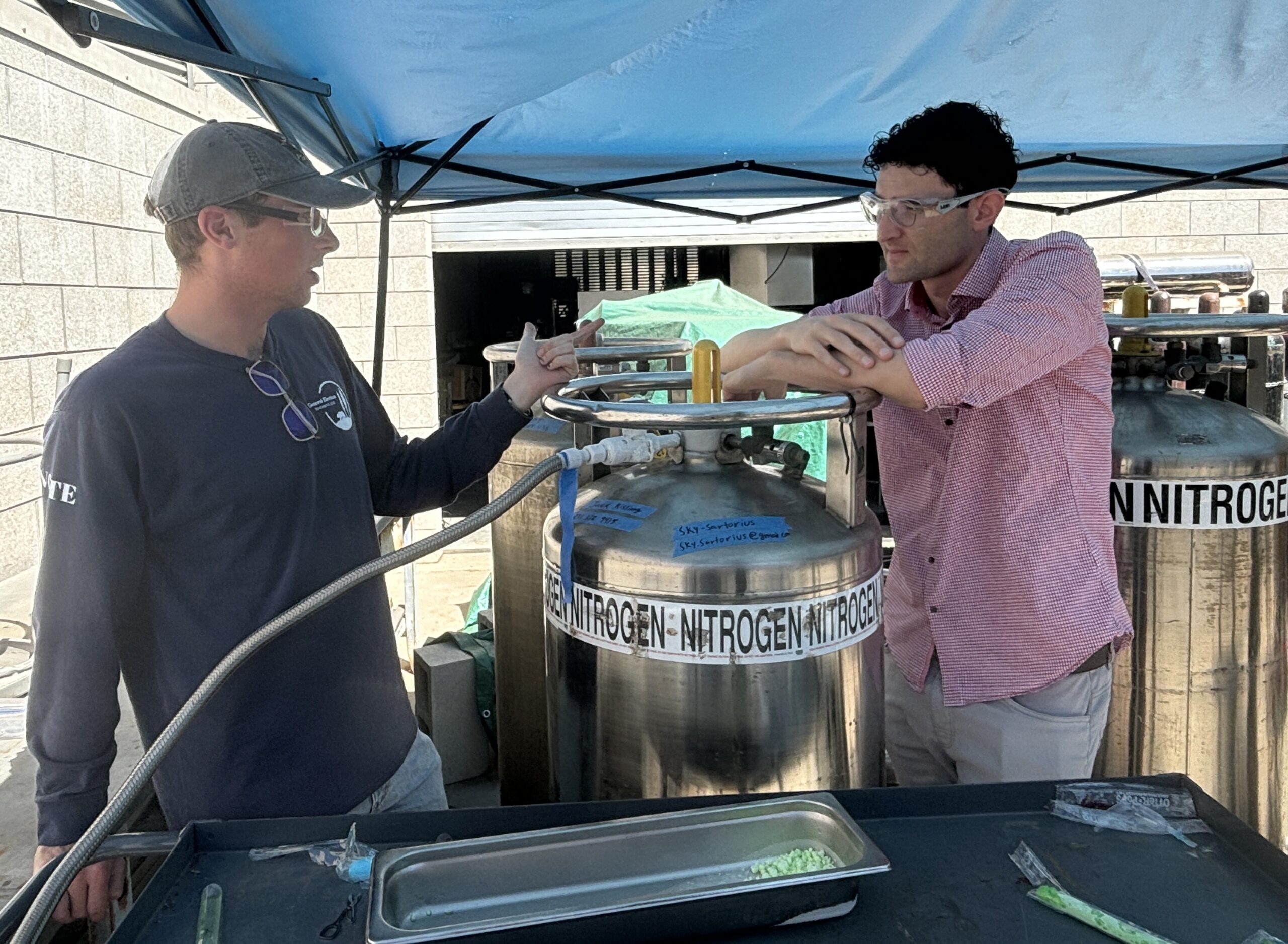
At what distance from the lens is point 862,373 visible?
5.62ft

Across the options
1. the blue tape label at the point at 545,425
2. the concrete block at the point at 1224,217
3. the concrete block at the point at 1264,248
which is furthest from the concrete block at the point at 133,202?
the concrete block at the point at 1264,248

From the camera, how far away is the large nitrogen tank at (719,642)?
157cm

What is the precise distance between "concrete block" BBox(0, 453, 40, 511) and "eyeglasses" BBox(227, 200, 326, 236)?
4387 mm

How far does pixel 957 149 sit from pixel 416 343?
23.9 ft

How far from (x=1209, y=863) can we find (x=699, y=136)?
2864 millimetres

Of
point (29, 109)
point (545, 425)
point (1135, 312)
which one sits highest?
point (29, 109)

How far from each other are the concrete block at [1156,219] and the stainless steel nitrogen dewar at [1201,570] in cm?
641

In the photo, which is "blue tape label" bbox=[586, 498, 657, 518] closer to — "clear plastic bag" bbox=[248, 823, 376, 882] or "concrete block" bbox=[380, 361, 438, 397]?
"clear plastic bag" bbox=[248, 823, 376, 882]

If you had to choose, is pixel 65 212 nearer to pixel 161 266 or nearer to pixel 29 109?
pixel 29 109

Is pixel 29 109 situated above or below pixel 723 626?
above

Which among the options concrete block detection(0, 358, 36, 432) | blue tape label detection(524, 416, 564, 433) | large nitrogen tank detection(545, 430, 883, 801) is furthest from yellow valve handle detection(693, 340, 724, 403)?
concrete block detection(0, 358, 36, 432)

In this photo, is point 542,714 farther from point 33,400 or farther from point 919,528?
Answer: point 33,400

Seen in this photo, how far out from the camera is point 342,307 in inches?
345

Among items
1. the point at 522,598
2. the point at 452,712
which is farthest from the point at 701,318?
the point at 522,598
